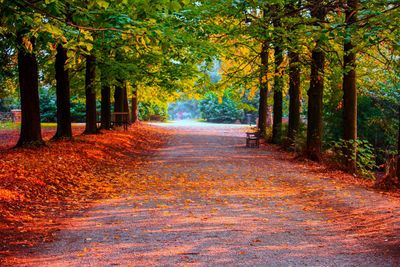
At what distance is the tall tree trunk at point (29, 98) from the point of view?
44.4ft

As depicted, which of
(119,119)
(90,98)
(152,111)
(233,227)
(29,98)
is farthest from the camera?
(152,111)

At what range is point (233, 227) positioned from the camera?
6871mm

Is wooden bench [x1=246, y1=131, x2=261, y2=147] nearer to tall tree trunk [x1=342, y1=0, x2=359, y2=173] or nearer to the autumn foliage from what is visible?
the autumn foliage

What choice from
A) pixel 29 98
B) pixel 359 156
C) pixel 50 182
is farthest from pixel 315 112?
pixel 50 182

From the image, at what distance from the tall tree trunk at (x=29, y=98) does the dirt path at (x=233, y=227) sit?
429 centimetres

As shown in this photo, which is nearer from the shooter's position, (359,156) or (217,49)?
(359,156)

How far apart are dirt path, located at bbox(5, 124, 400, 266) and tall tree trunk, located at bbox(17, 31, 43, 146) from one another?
429cm

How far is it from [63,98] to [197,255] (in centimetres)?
1265

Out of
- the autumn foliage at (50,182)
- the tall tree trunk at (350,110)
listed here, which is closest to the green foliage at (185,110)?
the autumn foliage at (50,182)

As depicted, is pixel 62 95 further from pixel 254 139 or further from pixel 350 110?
pixel 350 110

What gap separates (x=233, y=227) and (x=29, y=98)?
908 centimetres

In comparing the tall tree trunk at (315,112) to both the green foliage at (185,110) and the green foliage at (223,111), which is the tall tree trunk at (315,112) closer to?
the green foliage at (223,111)

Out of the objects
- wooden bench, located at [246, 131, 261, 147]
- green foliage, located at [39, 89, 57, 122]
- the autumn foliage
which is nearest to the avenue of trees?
wooden bench, located at [246, 131, 261, 147]

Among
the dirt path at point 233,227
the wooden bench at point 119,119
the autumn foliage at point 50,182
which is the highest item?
the wooden bench at point 119,119
